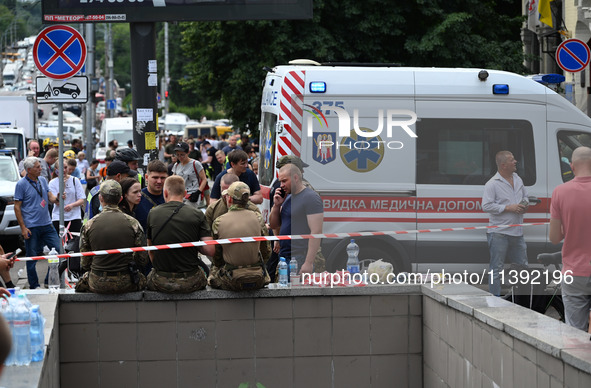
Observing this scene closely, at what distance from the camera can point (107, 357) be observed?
25.4 feet

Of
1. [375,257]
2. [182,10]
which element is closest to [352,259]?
[375,257]

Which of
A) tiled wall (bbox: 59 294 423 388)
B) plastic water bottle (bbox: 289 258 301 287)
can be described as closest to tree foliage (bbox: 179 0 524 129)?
plastic water bottle (bbox: 289 258 301 287)

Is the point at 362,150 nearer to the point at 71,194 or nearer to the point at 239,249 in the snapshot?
the point at 239,249

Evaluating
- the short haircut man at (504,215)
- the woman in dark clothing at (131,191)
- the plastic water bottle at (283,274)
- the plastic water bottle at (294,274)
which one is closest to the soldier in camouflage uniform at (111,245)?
the woman in dark clothing at (131,191)

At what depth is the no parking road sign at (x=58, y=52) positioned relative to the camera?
430 inches

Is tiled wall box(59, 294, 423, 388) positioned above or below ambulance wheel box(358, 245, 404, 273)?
below

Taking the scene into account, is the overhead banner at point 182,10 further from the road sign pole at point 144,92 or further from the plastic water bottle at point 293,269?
the plastic water bottle at point 293,269

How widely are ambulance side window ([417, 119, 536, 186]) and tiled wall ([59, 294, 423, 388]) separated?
1.43 meters

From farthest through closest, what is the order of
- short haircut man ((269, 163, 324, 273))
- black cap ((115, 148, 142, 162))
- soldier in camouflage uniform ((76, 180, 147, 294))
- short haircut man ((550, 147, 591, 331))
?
black cap ((115, 148, 142, 162)) < short haircut man ((269, 163, 324, 273)) < soldier in camouflage uniform ((76, 180, 147, 294)) < short haircut man ((550, 147, 591, 331))

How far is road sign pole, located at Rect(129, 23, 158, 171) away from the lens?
1406 centimetres

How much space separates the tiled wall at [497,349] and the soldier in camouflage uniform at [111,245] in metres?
2.38

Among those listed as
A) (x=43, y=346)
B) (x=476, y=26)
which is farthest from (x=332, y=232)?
(x=476, y=26)

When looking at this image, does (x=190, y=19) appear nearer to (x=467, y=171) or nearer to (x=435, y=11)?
(x=467, y=171)

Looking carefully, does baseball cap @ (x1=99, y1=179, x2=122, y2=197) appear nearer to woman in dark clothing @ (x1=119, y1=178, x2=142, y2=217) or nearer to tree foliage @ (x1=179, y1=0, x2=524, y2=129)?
woman in dark clothing @ (x1=119, y1=178, x2=142, y2=217)
